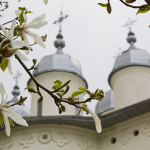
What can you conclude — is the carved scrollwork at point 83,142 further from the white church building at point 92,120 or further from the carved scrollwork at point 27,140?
the carved scrollwork at point 27,140

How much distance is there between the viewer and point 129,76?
10.9 metres

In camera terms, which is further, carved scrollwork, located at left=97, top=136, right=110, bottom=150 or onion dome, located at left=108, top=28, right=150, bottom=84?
onion dome, located at left=108, top=28, right=150, bottom=84

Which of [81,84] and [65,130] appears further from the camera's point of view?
[81,84]

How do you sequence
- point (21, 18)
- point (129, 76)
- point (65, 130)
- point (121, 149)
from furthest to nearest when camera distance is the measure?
point (129, 76), point (65, 130), point (121, 149), point (21, 18)

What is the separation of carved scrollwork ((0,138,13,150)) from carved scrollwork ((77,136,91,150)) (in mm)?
2024

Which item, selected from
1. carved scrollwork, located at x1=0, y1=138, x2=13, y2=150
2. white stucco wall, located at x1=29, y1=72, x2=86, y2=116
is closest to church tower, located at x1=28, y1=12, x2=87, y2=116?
white stucco wall, located at x1=29, y1=72, x2=86, y2=116

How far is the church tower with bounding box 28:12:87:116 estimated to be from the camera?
11.0 metres

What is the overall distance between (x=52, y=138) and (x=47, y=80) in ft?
9.48

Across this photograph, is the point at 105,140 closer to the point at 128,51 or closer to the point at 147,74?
the point at 147,74

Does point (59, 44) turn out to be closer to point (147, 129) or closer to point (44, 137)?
point (44, 137)

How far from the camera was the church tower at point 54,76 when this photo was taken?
1098cm

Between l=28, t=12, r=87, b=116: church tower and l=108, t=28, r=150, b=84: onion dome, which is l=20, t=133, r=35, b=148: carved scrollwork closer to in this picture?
l=28, t=12, r=87, b=116: church tower

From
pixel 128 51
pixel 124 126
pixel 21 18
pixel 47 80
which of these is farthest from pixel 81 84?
pixel 21 18

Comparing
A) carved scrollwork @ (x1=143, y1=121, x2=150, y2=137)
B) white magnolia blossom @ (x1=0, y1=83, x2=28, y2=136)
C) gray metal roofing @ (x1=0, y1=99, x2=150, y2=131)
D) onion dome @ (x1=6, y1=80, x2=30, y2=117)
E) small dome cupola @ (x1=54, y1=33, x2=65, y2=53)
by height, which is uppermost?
small dome cupola @ (x1=54, y1=33, x2=65, y2=53)
